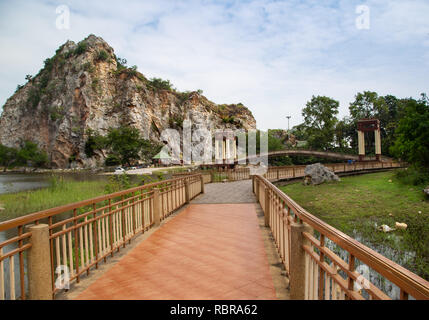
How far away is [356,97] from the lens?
64.5 metres

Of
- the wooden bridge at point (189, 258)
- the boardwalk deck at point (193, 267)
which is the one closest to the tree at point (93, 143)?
the wooden bridge at point (189, 258)

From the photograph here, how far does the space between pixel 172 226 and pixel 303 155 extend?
49.3 meters

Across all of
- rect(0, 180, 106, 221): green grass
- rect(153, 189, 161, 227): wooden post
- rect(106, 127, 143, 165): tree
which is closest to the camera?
rect(153, 189, 161, 227): wooden post

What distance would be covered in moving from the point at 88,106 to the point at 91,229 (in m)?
67.7

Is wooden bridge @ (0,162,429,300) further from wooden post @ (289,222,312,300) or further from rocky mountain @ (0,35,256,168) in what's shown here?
rocky mountain @ (0,35,256,168)

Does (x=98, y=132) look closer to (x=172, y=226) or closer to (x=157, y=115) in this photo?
(x=157, y=115)

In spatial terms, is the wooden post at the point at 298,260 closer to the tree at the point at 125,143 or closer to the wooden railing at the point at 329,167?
the wooden railing at the point at 329,167

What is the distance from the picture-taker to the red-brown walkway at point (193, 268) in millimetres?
3424

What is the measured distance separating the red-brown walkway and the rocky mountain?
60.6m

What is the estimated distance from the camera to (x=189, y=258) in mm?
4645

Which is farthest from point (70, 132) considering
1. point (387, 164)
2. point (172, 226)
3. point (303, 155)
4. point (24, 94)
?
point (172, 226)

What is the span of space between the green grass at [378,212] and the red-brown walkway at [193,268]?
4.49 metres

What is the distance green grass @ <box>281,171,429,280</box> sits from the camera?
8.29m

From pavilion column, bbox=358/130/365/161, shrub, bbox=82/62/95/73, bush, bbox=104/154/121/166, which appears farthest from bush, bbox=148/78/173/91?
pavilion column, bbox=358/130/365/161
